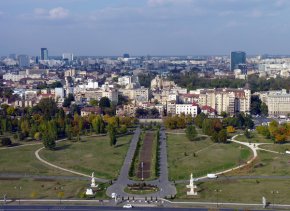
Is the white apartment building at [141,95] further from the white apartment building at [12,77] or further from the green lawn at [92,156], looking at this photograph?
the white apartment building at [12,77]

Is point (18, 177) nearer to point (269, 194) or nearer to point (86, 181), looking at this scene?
point (86, 181)

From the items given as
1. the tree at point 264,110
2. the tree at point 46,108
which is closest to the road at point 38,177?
the tree at point 46,108

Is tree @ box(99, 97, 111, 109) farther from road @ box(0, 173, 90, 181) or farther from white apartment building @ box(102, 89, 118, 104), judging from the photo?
road @ box(0, 173, 90, 181)

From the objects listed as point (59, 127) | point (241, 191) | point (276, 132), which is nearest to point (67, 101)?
point (59, 127)

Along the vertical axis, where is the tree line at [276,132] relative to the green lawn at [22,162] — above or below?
above

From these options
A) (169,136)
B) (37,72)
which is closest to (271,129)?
(169,136)

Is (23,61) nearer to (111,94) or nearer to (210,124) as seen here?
(111,94)

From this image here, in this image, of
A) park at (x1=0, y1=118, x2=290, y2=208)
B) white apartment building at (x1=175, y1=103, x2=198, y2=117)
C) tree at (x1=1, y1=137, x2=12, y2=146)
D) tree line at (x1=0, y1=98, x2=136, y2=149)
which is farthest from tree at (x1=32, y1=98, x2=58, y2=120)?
white apartment building at (x1=175, y1=103, x2=198, y2=117)
